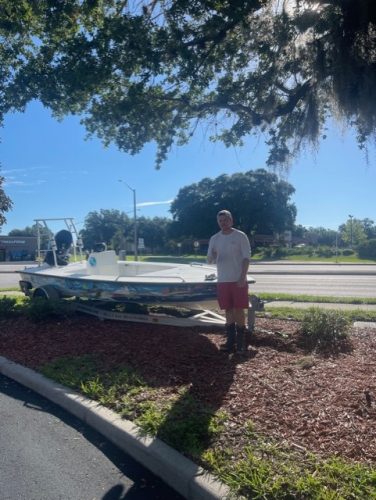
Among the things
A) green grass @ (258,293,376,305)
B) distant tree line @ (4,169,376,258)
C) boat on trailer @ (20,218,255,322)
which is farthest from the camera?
distant tree line @ (4,169,376,258)

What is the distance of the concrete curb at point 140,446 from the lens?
2867 millimetres

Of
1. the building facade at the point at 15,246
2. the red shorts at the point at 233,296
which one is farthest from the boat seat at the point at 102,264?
the building facade at the point at 15,246

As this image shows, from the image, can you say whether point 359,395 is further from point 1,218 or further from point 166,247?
point 166,247

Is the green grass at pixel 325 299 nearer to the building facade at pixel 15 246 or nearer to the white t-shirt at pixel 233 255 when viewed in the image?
the white t-shirt at pixel 233 255

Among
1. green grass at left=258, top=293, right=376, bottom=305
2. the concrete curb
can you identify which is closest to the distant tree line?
green grass at left=258, top=293, right=376, bottom=305

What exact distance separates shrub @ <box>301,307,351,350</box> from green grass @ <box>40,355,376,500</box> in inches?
86.3

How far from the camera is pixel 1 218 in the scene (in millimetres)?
15016

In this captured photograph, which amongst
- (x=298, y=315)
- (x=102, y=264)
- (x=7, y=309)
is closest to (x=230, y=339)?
(x=298, y=315)

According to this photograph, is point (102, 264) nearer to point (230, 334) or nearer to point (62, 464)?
point (230, 334)

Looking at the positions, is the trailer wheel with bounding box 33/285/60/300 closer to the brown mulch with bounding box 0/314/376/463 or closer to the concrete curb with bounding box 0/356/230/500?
the brown mulch with bounding box 0/314/376/463

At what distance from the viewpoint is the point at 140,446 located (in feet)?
11.1

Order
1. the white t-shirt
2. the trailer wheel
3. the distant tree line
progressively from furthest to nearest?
the distant tree line
the trailer wheel
the white t-shirt

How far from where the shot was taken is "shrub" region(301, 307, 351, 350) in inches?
227

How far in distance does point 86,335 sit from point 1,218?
976 centimetres
